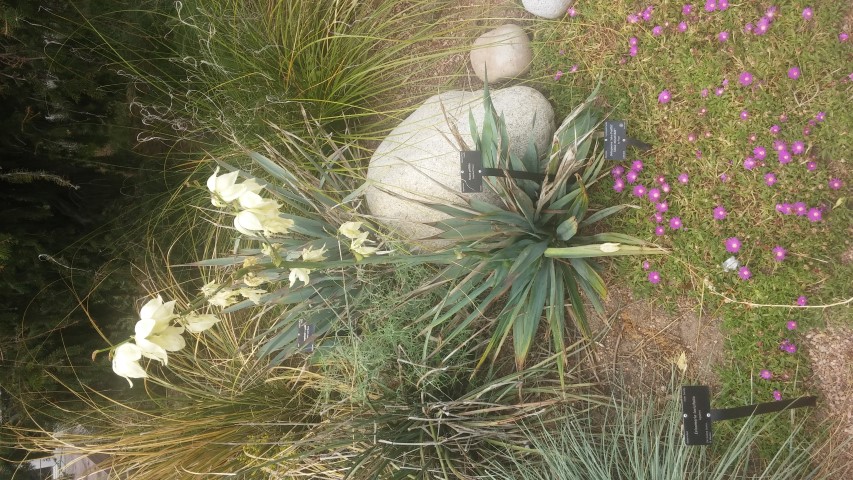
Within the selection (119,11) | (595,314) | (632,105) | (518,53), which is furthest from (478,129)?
(119,11)

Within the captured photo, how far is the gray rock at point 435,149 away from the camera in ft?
9.40

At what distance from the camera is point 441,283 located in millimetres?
2564

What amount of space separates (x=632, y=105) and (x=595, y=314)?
109 centimetres

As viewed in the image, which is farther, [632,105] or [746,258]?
[632,105]

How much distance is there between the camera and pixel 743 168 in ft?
8.36

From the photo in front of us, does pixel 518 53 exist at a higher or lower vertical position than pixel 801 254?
higher

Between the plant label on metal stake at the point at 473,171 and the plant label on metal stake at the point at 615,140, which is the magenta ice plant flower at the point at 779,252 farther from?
the plant label on metal stake at the point at 473,171

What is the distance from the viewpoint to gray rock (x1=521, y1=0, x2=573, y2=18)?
297cm

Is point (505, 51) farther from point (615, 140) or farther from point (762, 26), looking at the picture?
point (762, 26)

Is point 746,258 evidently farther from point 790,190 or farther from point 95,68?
point 95,68

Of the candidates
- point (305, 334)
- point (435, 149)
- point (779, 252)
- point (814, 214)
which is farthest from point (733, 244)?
point (305, 334)

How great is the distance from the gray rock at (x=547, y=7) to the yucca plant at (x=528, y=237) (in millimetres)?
661

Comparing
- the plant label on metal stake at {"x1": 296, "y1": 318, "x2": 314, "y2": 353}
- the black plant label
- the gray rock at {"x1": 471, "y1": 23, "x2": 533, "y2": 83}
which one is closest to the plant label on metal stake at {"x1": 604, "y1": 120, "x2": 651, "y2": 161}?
the black plant label

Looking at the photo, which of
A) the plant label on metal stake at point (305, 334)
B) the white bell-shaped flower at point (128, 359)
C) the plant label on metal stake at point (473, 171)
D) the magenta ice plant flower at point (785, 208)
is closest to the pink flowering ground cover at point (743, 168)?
the magenta ice plant flower at point (785, 208)
